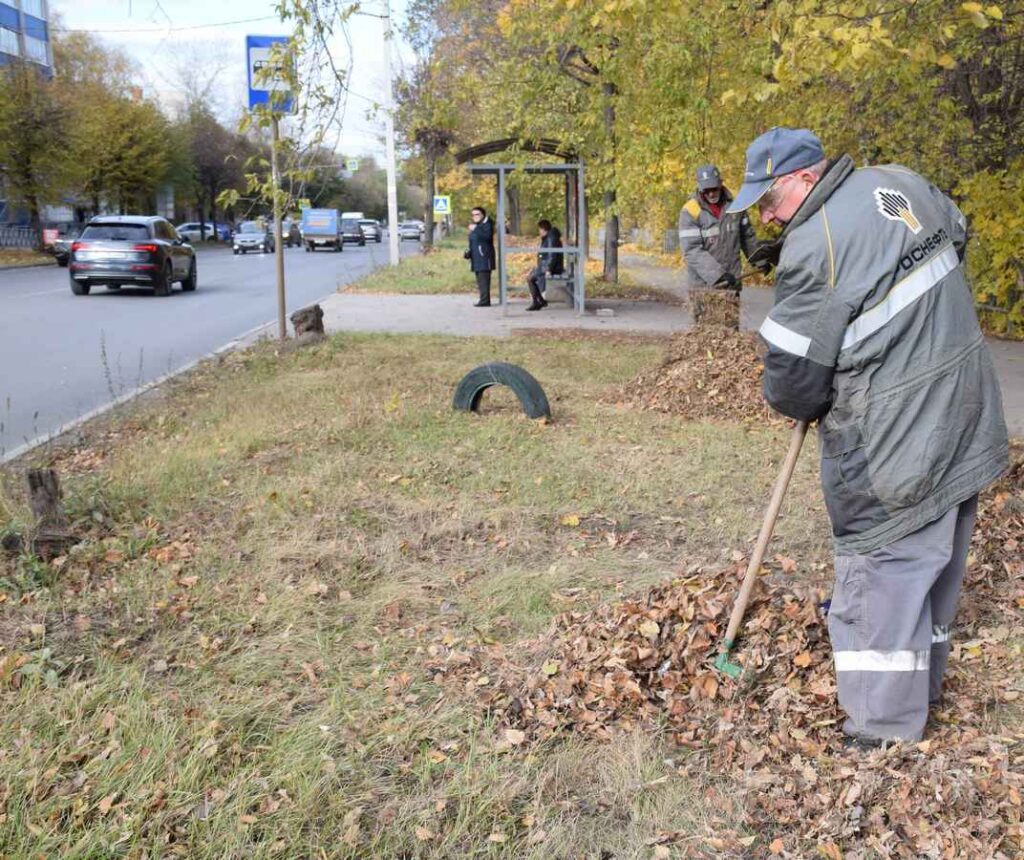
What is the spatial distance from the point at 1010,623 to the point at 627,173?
11.5m

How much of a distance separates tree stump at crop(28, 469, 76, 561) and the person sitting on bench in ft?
42.4

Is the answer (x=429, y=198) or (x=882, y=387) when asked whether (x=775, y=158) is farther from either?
(x=429, y=198)

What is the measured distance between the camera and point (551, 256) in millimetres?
18094

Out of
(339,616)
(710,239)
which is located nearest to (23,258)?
(710,239)

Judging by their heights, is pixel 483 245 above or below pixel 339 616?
above

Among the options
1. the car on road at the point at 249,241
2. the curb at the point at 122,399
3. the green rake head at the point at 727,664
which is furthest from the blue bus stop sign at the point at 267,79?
the car on road at the point at 249,241

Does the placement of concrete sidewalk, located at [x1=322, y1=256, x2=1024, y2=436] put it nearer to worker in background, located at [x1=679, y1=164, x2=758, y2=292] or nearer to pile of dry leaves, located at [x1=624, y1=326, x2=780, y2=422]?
worker in background, located at [x1=679, y1=164, x2=758, y2=292]

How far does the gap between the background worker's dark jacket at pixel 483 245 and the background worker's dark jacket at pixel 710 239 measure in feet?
30.7

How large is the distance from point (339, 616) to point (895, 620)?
2.33 meters

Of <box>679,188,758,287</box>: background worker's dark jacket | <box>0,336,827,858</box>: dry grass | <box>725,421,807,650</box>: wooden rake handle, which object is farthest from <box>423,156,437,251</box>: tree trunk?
<box>725,421,807,650</box>: wooden rake handle

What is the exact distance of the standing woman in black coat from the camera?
18038 millimetres

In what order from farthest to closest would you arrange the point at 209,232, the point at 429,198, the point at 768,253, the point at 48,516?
1. the point at 209,232
2. the point at 429,198
3. the point at 48,516
4. the point at 768,253

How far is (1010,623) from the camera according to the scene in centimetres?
388

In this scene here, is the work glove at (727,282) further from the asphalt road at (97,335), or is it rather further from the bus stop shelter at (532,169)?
the bus stop shelter at (532,169)
